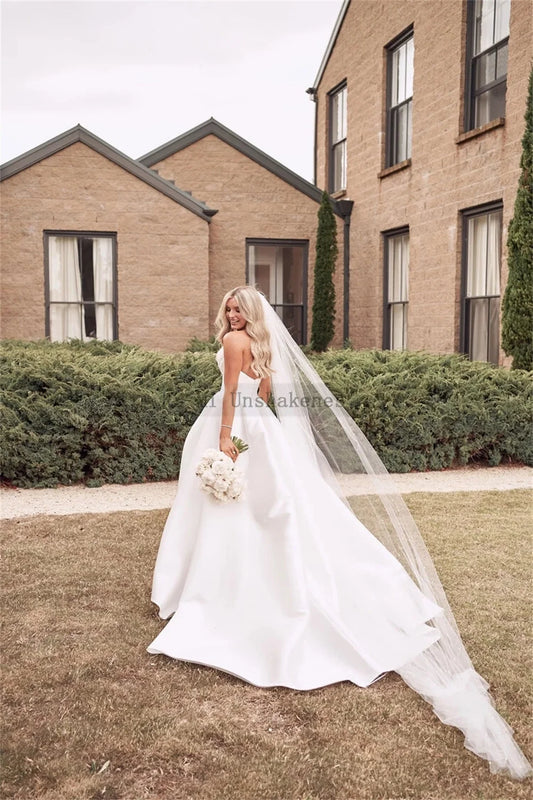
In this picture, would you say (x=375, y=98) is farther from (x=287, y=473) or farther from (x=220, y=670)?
(x=220, y=670)

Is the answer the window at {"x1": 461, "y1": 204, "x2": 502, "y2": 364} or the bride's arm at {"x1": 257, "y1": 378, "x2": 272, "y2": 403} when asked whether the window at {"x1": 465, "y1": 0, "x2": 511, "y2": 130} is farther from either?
the bride's arm at {"x1": 257, "y1": 378, "x2": 272, "y2": 403}

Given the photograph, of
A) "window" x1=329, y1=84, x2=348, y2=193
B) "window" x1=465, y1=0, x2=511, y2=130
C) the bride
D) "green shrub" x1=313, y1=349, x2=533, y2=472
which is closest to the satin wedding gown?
the bride

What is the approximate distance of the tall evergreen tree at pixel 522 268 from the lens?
31.0 feet

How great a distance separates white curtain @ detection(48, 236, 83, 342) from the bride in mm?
9342

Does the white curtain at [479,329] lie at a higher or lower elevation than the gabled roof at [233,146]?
lower

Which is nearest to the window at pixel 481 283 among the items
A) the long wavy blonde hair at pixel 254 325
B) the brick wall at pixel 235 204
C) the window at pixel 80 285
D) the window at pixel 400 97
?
the window at pixel 400 97

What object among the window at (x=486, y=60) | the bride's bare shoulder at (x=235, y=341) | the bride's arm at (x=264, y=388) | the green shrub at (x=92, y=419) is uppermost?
the window at (x=486, y=60)

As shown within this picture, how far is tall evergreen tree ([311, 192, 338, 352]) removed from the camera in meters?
14.1

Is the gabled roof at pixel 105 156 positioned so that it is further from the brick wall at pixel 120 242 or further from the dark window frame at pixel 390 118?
the dark window frame at pixel 390 118

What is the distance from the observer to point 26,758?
2863mm

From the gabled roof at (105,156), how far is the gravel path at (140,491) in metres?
7.06

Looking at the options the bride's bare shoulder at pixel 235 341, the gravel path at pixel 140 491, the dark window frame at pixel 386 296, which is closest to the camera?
the bride's bare shoulder at pixel 235 341

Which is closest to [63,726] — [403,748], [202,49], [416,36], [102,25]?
[403,748]

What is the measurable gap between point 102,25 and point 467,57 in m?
5.57
